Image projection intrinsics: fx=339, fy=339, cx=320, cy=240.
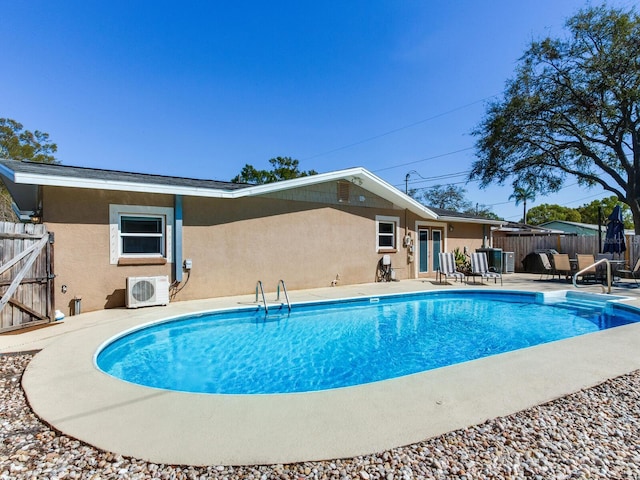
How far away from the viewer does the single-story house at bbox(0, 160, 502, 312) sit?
766cm

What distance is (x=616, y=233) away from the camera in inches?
508

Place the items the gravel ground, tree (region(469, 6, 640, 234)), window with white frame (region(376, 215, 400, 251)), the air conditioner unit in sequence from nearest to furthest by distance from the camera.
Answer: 1. the gravel ground
2. the air conditioner unit
3. window with white frame (region(376, 215, 400, 251))
4. tree (region(469, 6, 640, 234))

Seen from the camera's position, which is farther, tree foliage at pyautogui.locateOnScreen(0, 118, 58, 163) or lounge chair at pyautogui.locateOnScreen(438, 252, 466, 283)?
tree foliage at pyautogui.locateOnScreen(0, 118, 58, 163)

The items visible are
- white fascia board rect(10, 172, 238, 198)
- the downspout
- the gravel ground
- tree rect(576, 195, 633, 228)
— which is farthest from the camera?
tree rect(576, 195, 633, 228)

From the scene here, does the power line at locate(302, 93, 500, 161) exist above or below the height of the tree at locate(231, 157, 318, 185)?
above

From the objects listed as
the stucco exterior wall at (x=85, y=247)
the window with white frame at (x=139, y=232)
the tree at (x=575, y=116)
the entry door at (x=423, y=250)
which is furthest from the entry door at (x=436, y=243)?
the stucco exterior wall at (x=85, y=247)

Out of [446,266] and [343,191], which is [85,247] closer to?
[343,191]

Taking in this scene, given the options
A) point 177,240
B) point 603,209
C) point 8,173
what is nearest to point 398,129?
point 177,240

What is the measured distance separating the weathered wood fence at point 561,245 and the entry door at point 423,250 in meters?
6.32

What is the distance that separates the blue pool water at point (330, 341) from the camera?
5.01m

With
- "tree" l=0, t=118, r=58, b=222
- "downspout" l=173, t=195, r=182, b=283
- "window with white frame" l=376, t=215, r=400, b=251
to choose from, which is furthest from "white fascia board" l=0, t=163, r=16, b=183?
"tree" l=0, t=118, r=58, b=222

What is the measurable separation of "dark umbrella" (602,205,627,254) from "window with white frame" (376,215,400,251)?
317 inches

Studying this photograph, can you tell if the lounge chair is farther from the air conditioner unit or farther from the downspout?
the air conditioner unit

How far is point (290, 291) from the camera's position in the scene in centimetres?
1118
